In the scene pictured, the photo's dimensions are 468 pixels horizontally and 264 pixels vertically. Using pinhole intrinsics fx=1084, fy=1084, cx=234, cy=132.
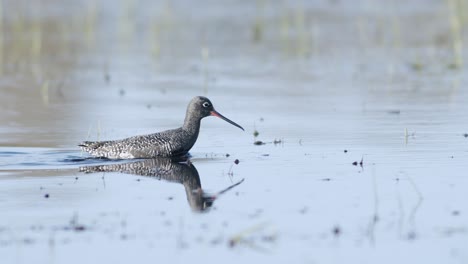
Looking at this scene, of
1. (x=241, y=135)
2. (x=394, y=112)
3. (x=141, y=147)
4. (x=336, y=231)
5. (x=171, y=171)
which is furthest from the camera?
(x=394, y=112)

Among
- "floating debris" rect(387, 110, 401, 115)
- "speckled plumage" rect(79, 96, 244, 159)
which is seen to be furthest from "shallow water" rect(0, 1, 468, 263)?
"speckled plumage" rect(79, 96, 244, 159)

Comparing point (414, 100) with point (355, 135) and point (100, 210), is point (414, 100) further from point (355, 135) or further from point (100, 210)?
point (100, 210)

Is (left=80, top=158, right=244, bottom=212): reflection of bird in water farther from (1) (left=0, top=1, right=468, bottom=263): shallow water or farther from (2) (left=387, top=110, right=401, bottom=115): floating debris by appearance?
(2) (left=387, top=110, right=401, bottom=115): floating debris

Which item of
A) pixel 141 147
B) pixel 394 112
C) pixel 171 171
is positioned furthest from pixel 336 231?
pixel 394 112

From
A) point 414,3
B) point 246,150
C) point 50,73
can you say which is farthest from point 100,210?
point 414,3

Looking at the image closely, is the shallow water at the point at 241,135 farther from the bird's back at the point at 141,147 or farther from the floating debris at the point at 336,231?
the bird's back at the point at 141,147

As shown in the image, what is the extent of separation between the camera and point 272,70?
65.0 feet

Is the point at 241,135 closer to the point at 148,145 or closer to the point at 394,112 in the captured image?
the point at 148,145

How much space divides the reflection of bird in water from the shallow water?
0.14ft

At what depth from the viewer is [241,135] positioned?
13.4 metres

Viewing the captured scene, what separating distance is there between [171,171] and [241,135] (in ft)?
7.86

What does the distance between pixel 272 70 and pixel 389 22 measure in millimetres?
6885

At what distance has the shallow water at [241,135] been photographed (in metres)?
8.05

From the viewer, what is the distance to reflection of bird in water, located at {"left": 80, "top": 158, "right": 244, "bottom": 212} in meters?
9.59
